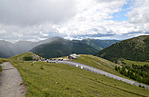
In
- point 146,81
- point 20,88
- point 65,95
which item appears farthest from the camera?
point 146,81

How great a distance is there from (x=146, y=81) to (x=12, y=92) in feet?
377

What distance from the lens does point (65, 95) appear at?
16688 millimetres

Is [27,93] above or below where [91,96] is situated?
above

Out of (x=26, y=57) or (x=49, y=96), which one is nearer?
(x=49, y=96)

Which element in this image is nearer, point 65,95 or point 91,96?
point 65,95

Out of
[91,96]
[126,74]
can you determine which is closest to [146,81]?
[126,74]

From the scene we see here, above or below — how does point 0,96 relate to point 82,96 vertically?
above

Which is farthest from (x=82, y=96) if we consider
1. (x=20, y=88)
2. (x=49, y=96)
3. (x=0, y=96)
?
(x=0, y=96)

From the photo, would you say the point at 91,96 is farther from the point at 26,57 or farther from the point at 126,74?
the point at 26,57

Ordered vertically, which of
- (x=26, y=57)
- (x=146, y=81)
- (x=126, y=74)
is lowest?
(x=146, y=81)

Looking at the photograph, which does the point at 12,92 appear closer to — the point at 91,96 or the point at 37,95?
the point at 37,95

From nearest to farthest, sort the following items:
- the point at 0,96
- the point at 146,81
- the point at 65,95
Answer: the point at 0,96 < the point at 65,95 < the point at 146,81

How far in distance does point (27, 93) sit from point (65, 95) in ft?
22.3

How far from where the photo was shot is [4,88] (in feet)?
52.5
